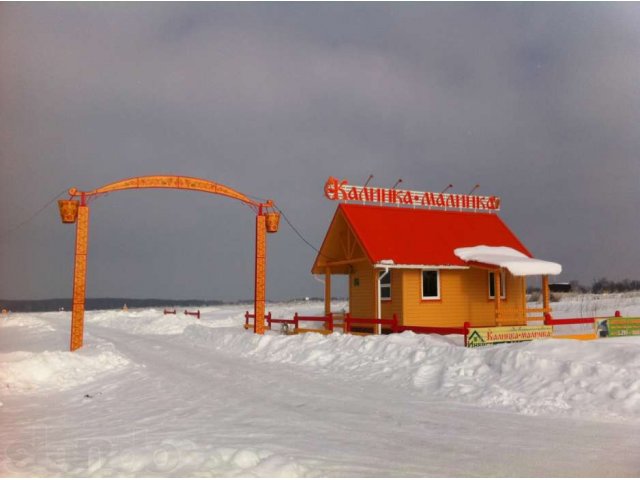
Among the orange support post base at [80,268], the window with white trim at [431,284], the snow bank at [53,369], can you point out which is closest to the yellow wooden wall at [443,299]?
the window with white trim at [431,284]

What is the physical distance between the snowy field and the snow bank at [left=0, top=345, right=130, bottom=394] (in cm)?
6

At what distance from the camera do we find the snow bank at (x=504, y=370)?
10.6m

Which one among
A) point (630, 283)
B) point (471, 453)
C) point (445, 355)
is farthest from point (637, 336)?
point (630, 283)

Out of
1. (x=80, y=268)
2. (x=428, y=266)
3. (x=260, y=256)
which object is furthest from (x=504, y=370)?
(x=80, y=268)

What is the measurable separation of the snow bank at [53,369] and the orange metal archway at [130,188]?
368cm

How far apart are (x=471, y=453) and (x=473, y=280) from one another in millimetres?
17887

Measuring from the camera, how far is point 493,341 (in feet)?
54.0

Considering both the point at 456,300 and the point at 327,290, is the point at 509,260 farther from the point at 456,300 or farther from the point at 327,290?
the point at 327,290

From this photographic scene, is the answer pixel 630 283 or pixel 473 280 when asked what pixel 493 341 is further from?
pixel 630 283

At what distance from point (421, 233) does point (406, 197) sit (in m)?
3.32

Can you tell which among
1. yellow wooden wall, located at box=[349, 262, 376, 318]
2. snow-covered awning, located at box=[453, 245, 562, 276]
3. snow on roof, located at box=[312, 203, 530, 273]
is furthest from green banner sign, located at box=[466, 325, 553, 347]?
yellow wooden wall, located at box=[349, 262, 376, 318]

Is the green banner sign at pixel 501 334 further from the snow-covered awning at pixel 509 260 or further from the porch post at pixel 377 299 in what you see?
the porch post at pixel 377 299

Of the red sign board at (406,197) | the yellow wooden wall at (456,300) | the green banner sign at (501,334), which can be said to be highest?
the red sign board at (406,197)

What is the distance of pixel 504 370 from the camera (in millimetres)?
12742
